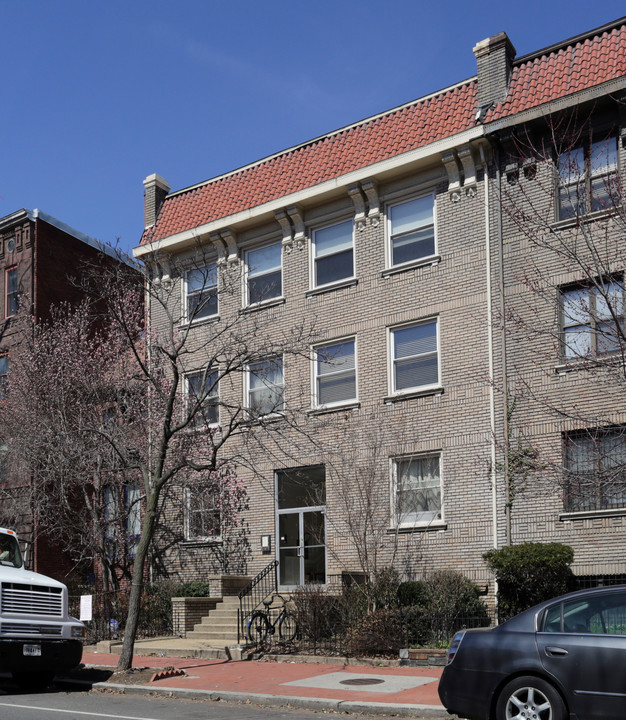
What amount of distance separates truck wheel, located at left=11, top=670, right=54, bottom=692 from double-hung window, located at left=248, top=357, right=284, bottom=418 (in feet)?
31.2

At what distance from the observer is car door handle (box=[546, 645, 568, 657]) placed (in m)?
8.16

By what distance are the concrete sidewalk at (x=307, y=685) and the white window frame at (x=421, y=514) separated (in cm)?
459

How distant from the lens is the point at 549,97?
18.6m

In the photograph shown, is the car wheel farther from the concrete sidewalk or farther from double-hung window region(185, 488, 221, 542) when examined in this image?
double-hung window region(185, 488, 221, 542)

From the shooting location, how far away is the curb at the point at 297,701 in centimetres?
1064

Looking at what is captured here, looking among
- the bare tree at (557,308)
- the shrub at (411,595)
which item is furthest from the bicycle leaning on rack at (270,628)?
the bare tree at (557,308)

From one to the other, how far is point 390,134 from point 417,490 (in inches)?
331

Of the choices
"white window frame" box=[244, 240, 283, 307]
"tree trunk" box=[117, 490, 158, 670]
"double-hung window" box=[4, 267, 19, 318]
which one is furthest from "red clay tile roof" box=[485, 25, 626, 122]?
"double-hung window" box=[4, 267, 19, 318]

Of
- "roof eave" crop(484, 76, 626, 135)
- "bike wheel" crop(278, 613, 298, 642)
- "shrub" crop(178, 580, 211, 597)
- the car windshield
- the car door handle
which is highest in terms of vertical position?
"roof eave" crop(484, 76, 626, 135)

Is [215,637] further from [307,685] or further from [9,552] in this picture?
[307,685]

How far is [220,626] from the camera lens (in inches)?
757

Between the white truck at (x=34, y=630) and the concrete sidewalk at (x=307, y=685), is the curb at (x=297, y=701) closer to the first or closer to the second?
the concrete sidewalk at (x=307, y=685)

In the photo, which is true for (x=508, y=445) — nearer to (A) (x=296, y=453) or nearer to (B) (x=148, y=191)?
(A) (x=296, y=453)

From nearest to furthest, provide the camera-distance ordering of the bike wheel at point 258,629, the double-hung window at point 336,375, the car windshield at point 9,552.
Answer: the car windshield at point 9,552 < the bike wheel at point 258,629 < the double-hung window at point 336,375
